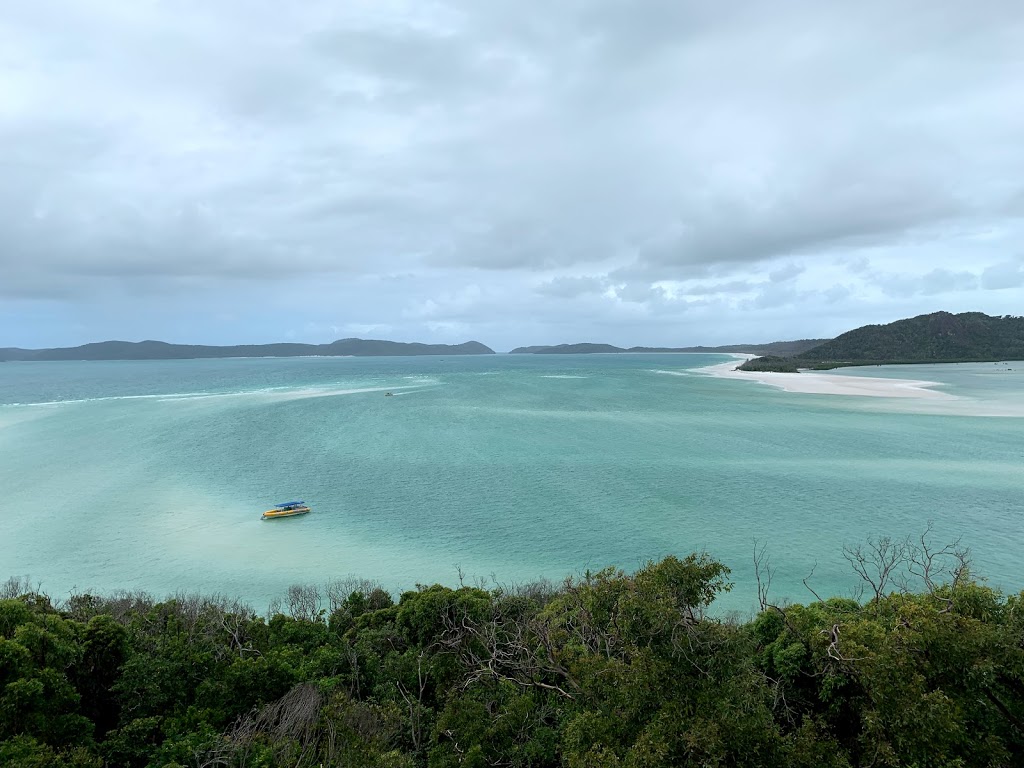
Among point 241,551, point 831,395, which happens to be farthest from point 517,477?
point 831,395

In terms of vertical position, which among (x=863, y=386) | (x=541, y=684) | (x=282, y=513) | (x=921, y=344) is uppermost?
(x=921, y=344)

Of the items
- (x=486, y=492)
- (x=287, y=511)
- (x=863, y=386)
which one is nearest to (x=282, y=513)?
(x=287, y=511)

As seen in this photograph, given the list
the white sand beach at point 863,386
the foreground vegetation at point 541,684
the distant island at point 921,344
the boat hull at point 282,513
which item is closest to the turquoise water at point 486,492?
the boat hull at point 282,513

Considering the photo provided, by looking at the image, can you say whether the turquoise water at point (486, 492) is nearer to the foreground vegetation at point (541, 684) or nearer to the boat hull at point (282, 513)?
the boat hull at point (282, 513)

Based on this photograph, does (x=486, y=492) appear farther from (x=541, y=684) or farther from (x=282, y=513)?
(x=541, y=684)

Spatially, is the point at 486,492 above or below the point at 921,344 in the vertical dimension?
below

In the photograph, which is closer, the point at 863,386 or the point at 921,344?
the point at 863,386
